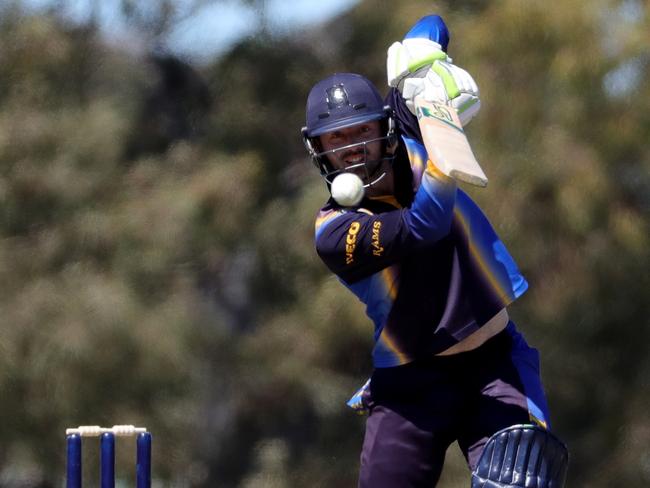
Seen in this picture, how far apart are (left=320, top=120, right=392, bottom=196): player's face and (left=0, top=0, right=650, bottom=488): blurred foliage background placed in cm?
569

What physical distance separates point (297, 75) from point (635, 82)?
2862 mm

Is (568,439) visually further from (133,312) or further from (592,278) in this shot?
(133,312)

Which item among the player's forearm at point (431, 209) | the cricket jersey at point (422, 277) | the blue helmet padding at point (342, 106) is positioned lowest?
the cricket jersey at point (422, 277)

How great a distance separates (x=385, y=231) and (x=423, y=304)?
284 mm

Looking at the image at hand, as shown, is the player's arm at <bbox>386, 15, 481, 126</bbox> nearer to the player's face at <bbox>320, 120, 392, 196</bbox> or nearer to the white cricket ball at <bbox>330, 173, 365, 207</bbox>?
the player's face at <bbox>320, 120, 392, 196</bbox>

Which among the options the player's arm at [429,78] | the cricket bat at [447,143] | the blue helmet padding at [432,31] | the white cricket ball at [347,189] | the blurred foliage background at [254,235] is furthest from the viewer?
the blurred foliage background at [254,235]

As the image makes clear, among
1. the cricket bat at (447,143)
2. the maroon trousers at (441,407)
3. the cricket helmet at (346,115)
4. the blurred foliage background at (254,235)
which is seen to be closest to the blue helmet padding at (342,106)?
the cricket helmet at (346,115)

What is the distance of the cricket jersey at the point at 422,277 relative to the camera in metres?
3.54

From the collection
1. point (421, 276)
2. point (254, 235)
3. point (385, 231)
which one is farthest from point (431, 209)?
point (254, 235)

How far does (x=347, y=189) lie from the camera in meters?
3.45

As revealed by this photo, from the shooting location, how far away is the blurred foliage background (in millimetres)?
9414

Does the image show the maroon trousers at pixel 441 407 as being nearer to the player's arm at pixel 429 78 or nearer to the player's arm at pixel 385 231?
the player's arm at pixel 385 231

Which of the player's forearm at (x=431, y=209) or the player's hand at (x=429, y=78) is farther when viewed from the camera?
the player's hand at (x=429, y=78)

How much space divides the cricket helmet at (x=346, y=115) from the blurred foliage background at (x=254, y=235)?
565 cm
